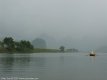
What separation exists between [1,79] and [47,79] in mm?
5831

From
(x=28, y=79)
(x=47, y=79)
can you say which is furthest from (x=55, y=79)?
(x=28, y=79)

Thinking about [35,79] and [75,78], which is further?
[75,78]

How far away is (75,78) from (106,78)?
14.3ft

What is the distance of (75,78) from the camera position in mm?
36469

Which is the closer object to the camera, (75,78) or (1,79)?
(1,79)

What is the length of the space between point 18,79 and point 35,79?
216 cm

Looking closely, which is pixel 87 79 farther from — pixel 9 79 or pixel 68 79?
pixel 9 79

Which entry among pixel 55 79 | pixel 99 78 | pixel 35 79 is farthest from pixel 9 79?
pixel 99 78

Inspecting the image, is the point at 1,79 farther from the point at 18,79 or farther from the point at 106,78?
the point at 106,78

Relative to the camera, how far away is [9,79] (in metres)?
33.6

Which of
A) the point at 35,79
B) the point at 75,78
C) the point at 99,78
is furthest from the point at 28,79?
the point at 99,78

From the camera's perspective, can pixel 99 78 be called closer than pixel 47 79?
No

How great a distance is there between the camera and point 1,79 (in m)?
33.3

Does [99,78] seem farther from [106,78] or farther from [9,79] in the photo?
[9,79]
